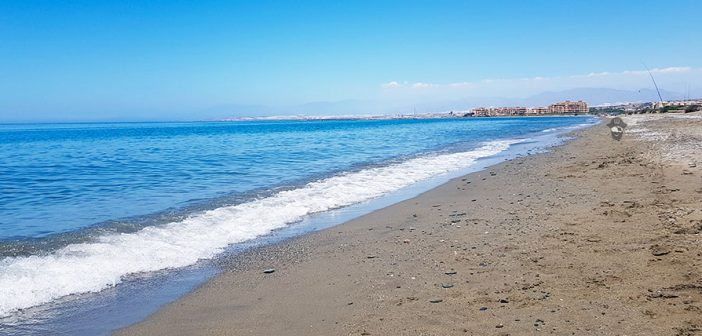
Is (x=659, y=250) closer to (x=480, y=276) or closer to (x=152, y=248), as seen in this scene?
→ (x=480, y=276)


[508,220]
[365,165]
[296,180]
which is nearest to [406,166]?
[365,165]

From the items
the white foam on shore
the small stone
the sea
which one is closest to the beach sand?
the small stone

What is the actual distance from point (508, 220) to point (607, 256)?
2735 mm

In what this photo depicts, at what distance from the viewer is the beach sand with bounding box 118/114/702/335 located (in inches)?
178

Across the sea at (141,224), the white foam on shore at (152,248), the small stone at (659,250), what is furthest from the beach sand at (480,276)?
the white foam on shore at (152,248)

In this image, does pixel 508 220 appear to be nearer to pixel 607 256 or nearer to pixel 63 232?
pixel 607 256

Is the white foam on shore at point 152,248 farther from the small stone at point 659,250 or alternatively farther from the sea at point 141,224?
the small stone at point 659,250

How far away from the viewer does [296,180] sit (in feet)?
55.2

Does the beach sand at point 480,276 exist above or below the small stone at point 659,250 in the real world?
below

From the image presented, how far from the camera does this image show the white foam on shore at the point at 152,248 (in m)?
6.04

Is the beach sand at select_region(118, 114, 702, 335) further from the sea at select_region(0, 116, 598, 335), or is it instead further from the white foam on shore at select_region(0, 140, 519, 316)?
the white foam on shore at select_region(0, 140, 519, 316)

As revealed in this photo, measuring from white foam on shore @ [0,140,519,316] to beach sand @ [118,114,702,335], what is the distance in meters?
1.13

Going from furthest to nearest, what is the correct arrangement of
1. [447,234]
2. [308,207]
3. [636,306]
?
1. [308,207]
2. [447,234]
3. [636,306]

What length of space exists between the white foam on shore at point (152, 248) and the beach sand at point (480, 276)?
113 centimetres
